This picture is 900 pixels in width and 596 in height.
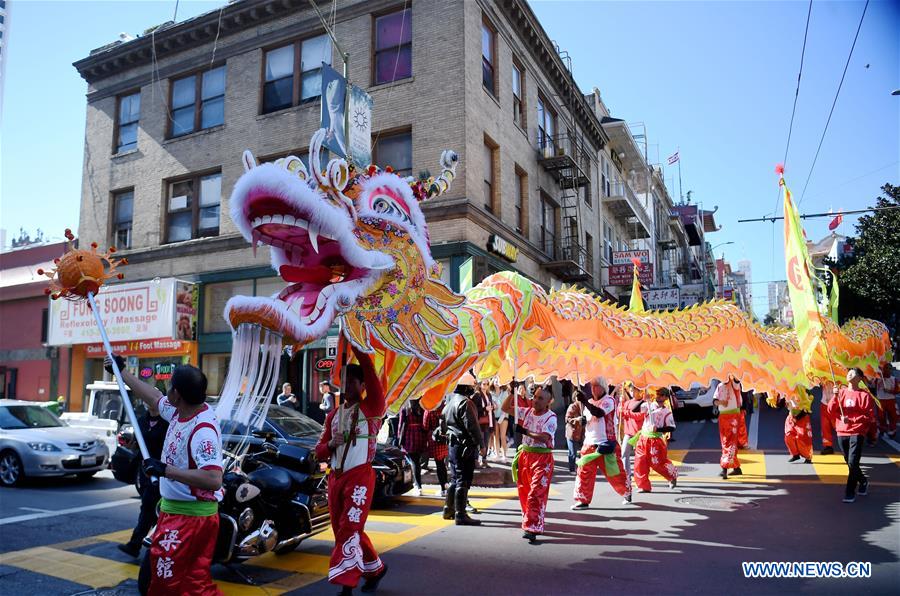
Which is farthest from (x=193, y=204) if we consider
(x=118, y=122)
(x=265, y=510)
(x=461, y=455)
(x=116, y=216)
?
(x=265, y=510)

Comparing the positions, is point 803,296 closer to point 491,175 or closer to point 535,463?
point 535,463

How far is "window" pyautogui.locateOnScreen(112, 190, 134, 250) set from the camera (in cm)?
1961

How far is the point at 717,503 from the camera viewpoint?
831 cm

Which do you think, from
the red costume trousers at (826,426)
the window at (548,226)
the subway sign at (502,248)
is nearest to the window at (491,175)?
the subway sign at (502,248)

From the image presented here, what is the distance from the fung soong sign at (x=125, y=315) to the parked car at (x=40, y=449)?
21.1ft

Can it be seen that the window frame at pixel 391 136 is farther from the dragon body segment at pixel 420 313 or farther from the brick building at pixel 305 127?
the dragon body segment at pixel 420 313

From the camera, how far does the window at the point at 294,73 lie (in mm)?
16766

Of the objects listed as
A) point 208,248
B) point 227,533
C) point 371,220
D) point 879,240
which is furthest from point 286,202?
point 879,240

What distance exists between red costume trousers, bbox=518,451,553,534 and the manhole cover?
9.54ft

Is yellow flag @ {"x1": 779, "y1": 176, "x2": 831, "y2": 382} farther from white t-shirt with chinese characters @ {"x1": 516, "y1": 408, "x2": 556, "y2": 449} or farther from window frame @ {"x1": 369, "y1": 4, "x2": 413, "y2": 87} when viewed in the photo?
window frame @ {"x1": 369, "y1": 4, "x2": 413, "y2": 87}

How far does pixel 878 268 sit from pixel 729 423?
1264 cm

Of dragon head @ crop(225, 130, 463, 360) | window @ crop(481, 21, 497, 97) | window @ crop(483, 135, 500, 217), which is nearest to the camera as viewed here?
dragon head @ crop(225, 130, 463, 360)

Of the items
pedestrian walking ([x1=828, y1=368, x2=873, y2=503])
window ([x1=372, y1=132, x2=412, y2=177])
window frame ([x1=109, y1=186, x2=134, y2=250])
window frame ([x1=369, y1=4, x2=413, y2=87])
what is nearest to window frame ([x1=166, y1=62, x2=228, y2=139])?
window frame ([x1=109, y1=186, x2=134, y2=250])

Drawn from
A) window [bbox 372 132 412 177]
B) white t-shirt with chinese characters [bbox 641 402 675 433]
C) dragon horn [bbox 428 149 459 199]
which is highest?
window [bbox 372 132 412 177]
